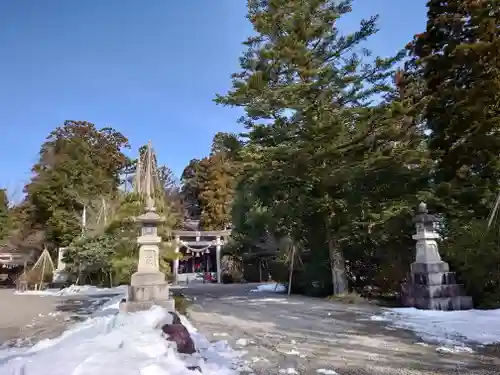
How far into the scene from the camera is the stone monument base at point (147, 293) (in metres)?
5.83

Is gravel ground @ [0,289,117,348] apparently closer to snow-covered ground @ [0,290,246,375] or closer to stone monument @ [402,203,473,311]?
snow-covered ground @ [0,290,246,375]

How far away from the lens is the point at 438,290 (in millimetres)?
6230

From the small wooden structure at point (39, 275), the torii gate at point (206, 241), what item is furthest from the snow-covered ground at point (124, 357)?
the torii gate at point (206, 241)

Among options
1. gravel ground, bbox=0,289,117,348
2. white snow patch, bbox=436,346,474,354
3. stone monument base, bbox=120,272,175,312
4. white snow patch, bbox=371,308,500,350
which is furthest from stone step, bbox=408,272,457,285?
gravel ground, bbox=0,289,117,348

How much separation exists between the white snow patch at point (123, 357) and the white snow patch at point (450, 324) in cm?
243

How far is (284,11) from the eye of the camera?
9305 mm

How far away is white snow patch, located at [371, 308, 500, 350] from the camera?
13.6 feet

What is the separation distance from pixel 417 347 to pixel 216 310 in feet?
13.6

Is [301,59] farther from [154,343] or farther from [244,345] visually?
[154,343]

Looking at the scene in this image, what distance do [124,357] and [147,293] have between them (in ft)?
10.8

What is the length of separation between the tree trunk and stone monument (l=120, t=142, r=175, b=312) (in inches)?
168

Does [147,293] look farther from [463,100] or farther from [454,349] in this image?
[463,100]

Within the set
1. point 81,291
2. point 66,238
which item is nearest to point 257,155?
point 81,291

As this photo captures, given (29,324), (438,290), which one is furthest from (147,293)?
(438,290)
